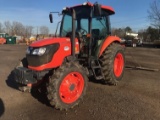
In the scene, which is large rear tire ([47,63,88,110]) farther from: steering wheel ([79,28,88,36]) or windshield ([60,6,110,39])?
windshield ([60,6,110,39])

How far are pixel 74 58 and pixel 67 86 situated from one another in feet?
3.10

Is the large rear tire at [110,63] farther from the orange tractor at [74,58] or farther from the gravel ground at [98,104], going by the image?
the gravel ground at [98,104]

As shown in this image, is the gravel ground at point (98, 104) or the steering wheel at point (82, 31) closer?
the gravel ground at point (98, 104)

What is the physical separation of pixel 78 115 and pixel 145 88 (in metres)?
2.79

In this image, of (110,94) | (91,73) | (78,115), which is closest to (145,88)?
(110,94)

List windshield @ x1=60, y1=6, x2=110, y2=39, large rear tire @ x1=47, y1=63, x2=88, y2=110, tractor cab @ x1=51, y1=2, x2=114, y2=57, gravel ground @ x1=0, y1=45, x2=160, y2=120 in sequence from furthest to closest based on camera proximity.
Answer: windshield @ x1=60, y1=6, x2=110, y2=39
tractor cab @ x1=51, y1=2, x2=114, y2=57
large rear tire @ x1=47, y1=63, x2=88, y2=110
gravel ground @ x1=0, y1=45, x2=160, y2=120

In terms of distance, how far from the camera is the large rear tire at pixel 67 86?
5133 millimetres

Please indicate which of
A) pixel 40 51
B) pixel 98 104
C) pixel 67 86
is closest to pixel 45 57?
pixel 40 51

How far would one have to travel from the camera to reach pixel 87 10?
262 inches

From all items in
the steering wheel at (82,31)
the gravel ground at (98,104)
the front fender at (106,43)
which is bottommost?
the gravel ground at (98,104)

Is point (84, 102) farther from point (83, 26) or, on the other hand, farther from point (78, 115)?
point (83, 26)

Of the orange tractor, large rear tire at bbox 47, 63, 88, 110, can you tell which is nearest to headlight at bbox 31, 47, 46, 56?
the orange tractor

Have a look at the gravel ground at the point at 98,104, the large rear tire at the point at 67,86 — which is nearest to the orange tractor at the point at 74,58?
the large rear tire at the point at 67,86

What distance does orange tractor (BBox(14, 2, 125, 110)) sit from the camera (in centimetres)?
534
